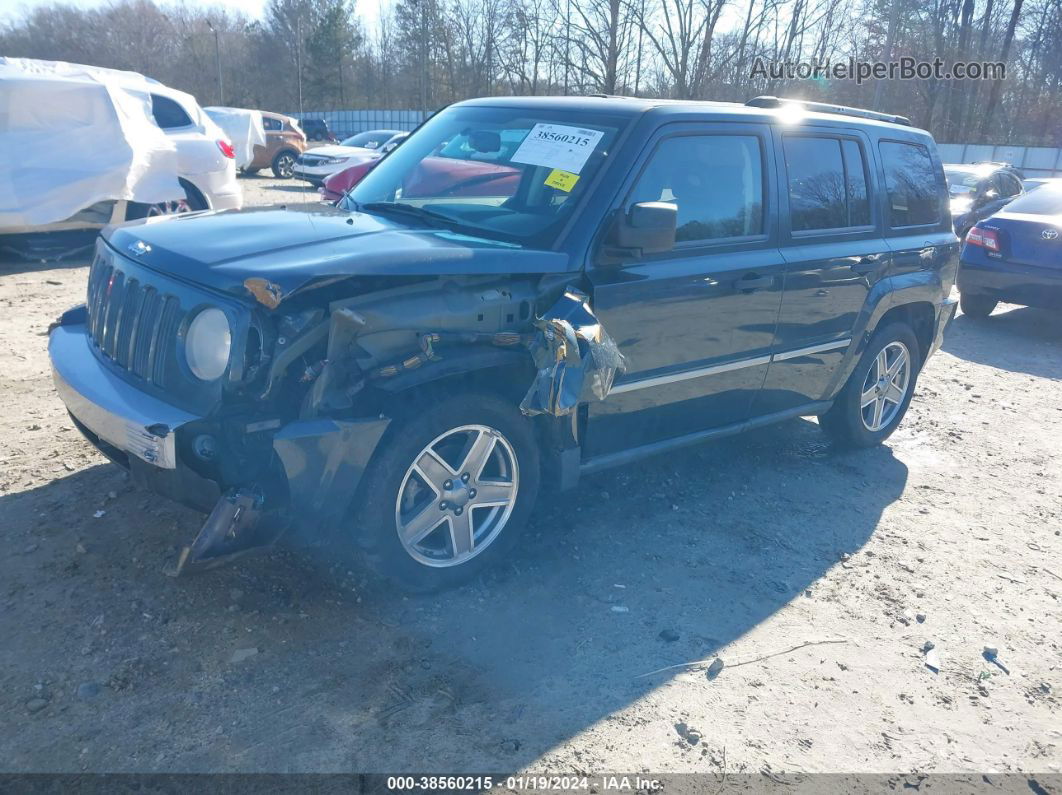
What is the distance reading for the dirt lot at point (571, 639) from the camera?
2.78 metres

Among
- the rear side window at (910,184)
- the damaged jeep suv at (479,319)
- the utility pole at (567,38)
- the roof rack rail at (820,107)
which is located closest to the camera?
the damaged jeep suv at (479,319)

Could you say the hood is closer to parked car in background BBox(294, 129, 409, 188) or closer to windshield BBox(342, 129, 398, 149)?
parked car in background BBox(294, 129, 409, 188)

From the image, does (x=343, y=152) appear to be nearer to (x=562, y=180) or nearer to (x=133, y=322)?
(x=562, y=180)

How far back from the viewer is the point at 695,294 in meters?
4.04

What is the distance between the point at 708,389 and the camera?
4367 millimetres

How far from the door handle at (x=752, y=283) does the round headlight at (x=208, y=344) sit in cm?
248

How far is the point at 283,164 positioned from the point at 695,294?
68.8 feet

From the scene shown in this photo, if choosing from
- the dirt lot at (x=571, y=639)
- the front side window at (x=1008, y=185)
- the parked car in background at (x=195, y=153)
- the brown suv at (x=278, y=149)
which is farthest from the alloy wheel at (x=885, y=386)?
the brown suv at (x=278, y=149)

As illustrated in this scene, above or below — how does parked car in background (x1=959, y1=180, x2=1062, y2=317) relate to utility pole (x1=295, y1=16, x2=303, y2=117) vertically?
below

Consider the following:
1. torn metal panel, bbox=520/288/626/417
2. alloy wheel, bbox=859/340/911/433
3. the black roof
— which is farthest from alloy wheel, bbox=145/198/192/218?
alloy wheel, bbox=859/340/911/433

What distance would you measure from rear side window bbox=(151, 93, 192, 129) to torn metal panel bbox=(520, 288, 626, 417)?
8823 millimetres

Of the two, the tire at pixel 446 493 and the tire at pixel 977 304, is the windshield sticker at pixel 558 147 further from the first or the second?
the tire at pixel 977 304

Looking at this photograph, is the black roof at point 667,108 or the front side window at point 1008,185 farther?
the front side window at point 1008,185

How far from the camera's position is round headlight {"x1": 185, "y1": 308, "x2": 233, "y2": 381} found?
3.05m
